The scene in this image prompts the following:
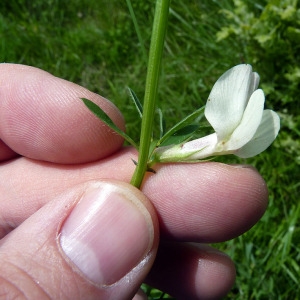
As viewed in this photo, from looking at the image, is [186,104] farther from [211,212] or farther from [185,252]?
[211,212]

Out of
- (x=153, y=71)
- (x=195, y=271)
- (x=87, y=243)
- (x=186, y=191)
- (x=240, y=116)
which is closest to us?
(x=153, y=71)

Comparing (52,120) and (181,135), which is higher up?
(181,135)

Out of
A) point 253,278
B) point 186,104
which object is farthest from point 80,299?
point 186,104

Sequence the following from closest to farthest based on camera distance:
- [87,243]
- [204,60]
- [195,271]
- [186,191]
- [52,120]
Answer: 1. [87,243]
2. [186,191]
3. [52,120]
4. [195,271]
5. [204,60]

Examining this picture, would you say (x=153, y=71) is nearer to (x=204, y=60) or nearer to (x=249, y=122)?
(x=249, y=122)

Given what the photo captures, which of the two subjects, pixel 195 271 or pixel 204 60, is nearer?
pixel 195 271

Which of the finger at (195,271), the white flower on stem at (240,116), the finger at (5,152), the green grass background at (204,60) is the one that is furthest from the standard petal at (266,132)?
the green grass background at (204,60)

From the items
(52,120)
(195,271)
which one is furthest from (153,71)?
(195,271)

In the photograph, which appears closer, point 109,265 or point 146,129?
point 146,129
